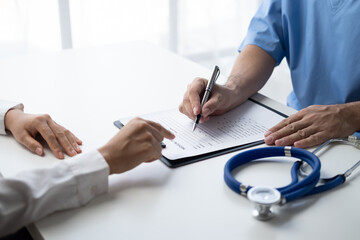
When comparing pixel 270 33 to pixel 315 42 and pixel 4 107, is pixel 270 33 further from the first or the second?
pixel 4 107

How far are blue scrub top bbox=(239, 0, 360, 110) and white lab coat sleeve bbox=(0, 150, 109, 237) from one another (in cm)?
79

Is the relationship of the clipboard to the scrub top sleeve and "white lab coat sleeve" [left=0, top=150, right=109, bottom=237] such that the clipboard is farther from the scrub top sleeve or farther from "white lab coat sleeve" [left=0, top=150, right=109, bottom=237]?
the scrub top sleeve

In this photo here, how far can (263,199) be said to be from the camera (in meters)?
0.79

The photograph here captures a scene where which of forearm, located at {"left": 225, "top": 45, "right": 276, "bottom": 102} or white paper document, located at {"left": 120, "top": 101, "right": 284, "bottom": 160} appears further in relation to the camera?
forearm, located at {"left": 225, "top": 45, "right": 276, "bottom": 102}

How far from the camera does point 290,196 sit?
82 centimetres

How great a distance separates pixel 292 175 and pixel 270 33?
0.69 metres

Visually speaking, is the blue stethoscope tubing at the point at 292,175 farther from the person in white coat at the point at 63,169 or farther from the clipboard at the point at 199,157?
the person in white coat at the point at 63,169

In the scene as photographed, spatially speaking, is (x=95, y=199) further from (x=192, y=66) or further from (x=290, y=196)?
(x=192, y=66)

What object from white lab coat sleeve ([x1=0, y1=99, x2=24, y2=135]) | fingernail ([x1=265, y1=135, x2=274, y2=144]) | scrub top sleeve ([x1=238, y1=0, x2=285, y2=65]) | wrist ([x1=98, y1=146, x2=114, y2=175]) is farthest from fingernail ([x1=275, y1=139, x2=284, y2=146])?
white lab coat sleeve ([x1=0, y1=99, x2=24, y2=135])

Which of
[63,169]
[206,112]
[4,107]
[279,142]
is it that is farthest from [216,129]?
[4,107]

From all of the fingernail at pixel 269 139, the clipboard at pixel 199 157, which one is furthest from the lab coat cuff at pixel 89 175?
the fingernail at pixel 269 139

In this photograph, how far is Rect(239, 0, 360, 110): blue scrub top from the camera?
1.32m

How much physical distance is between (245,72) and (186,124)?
13.0 inches

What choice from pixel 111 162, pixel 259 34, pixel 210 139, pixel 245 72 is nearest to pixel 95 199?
pixel 111 162
